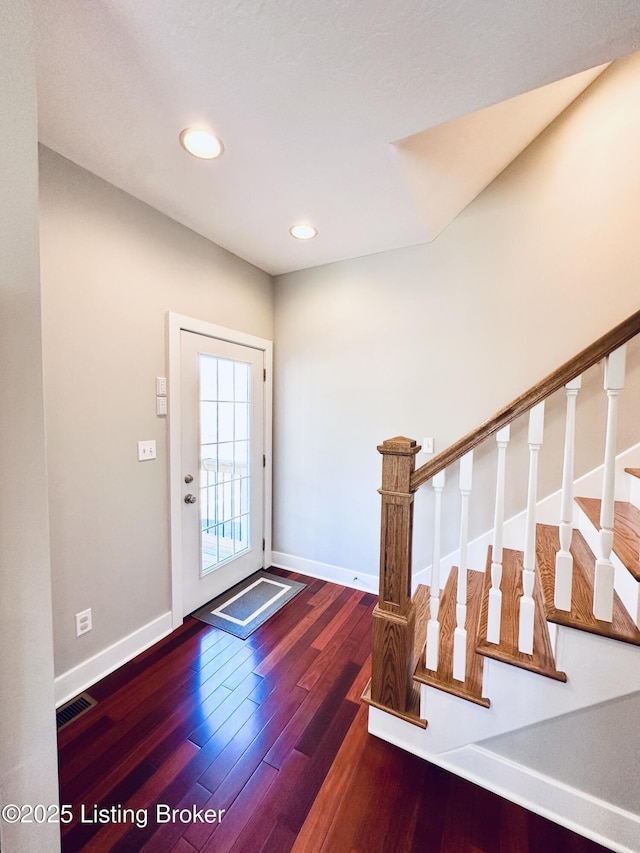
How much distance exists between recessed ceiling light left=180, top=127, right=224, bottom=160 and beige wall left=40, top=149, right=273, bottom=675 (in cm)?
55

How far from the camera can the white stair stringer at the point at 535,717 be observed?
1.03m

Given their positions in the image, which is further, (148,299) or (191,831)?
(148,299)

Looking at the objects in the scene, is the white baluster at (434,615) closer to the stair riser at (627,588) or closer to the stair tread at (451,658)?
the stair tread at (451,658)

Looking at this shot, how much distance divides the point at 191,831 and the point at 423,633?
3.70 feet

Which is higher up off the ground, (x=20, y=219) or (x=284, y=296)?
(x=284, y=296)

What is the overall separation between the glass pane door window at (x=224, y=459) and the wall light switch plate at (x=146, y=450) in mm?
339

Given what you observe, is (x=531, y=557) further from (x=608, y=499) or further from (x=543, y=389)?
(x=543, y=389)

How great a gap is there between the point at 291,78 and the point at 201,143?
491 mm

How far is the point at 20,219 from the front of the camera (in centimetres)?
77

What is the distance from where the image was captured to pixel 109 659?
1.73 m

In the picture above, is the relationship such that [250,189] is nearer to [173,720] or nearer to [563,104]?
[563,104]

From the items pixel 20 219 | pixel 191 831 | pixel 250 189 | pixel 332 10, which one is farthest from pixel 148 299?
pixel 191 831

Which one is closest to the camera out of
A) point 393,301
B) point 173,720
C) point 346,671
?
point 173,720

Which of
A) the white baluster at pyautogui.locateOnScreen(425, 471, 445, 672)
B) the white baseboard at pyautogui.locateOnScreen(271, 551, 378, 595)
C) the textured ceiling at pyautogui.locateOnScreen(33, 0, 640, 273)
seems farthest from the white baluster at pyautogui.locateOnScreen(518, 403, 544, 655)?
the white baseboard at pyautogui.locateOnScreen(271, 551, 378, 595)
